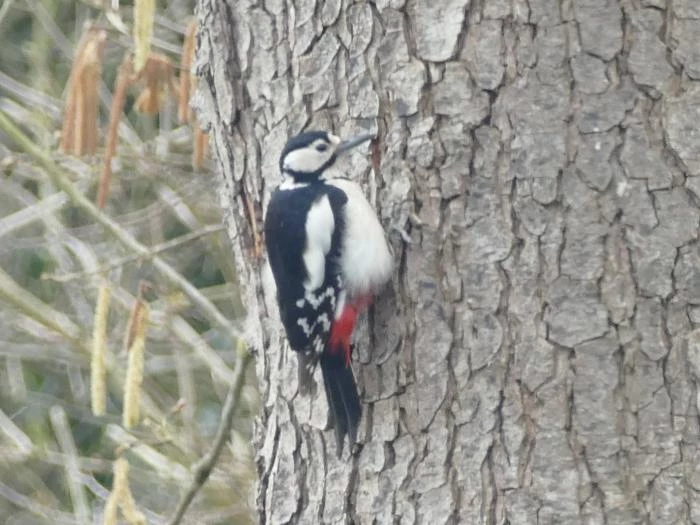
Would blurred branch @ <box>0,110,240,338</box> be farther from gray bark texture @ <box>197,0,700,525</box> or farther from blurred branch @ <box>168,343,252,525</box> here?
gray bark texture @ <box>197,0,700,525</box>

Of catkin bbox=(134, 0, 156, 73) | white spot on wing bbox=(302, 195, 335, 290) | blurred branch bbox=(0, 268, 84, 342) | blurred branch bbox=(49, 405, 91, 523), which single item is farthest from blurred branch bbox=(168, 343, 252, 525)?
Result: blurred branch bbox=(49, 405, 91, 523)

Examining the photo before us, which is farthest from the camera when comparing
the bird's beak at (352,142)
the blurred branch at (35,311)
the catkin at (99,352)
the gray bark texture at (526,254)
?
the blurred branch at (35,311)

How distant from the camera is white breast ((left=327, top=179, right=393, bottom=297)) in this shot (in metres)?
2.52

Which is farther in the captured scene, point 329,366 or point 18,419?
point 18,419

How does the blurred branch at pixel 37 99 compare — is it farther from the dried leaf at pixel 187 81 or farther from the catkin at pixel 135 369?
the catkin at pixel 135 369

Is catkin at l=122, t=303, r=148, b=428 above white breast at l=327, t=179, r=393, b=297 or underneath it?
underneath

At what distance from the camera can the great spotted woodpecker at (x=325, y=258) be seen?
8.30 ft

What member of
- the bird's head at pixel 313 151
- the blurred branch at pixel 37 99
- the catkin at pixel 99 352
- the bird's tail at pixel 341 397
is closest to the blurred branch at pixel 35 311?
the blurred branch at pixel 37 99

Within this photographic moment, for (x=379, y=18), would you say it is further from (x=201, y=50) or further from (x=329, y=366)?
(x=329, y=366)

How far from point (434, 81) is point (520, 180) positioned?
10.3 inches

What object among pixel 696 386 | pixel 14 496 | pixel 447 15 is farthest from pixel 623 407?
pixel 14 496

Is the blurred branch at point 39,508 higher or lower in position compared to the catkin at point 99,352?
lower

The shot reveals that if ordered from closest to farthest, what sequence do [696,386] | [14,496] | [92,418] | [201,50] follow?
[696,386]
[201,50]
[14,496]
[92,418]

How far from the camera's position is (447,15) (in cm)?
238
